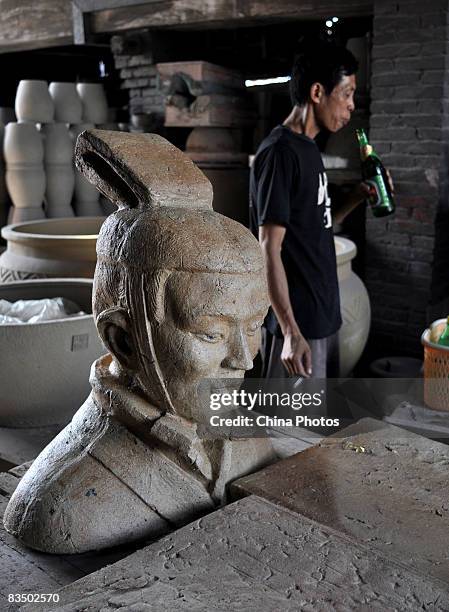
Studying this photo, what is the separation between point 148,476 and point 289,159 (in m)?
1.33

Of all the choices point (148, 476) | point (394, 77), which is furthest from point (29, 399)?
point (394, 77)

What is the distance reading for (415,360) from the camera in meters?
4.01

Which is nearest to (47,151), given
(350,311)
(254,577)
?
(350,311)

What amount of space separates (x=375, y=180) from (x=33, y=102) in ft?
9.63

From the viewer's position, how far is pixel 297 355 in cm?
228

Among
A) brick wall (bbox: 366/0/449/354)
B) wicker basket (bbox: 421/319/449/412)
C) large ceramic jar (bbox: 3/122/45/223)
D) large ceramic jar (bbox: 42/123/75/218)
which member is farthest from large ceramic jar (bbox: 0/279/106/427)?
large ceramic jar (bbox: 42/123/75/218)

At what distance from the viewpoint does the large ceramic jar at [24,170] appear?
186 inches

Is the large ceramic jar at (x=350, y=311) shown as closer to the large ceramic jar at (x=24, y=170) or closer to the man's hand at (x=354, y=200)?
the man's hand at (x=354, y=200)

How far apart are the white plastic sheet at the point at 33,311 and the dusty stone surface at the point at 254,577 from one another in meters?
1.35

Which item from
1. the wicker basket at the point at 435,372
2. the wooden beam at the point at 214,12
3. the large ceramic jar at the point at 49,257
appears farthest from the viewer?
the wooden beam at the point at 214,12

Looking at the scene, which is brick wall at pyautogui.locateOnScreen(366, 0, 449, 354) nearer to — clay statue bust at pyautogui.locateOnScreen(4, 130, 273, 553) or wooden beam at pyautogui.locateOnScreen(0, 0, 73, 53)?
wooden beam at pyautogui.locateOnScreen(0, 0, 73, 53)

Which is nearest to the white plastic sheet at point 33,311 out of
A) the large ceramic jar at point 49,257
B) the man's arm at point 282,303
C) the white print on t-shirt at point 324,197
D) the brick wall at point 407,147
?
the large ceramic jar at point 49,257

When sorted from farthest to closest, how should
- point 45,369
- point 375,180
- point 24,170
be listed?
point 24,170, point 375,180, point 45,369

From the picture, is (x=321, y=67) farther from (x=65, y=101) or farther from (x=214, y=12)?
(x=65, y=101)
